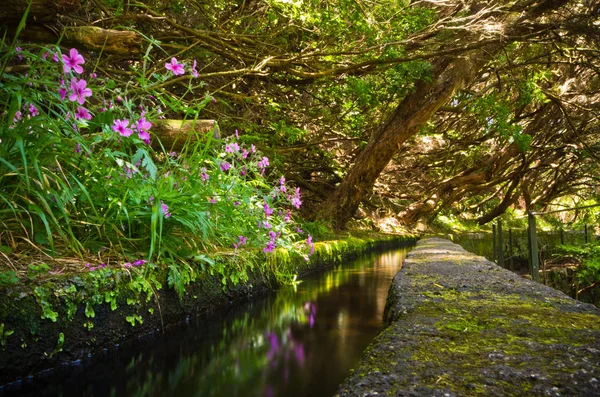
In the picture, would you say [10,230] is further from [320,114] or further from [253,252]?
[320,114]

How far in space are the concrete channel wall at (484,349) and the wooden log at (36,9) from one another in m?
2.03

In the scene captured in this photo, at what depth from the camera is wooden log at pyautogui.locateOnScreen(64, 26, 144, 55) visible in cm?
241

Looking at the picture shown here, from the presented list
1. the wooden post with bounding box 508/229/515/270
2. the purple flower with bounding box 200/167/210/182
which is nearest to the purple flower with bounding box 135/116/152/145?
the purple flower with bounding box 200/167/210/182

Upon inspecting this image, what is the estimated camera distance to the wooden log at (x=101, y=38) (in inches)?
95.0

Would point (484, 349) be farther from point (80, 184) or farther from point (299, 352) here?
point (80, 184)

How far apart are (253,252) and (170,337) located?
1275 millimetres

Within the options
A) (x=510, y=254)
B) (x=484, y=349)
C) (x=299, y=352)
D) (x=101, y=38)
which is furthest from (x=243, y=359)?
(x=510, y=254)

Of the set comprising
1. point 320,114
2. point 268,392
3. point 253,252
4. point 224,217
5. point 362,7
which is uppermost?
point 362,7

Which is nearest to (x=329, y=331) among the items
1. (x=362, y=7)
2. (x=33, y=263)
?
(x=33, y=263)

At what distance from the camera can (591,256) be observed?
5.34m

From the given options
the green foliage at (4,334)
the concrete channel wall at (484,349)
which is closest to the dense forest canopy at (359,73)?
the green foliage at (4,334)

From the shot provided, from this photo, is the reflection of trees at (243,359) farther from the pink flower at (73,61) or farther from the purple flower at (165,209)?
the pink flower at (73,61)

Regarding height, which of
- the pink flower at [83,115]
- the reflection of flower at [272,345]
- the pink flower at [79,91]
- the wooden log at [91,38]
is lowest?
the reflection of flower at [272,345]

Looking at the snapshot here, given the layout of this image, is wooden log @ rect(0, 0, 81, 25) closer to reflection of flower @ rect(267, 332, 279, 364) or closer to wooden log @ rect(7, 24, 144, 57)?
wooden log @ rect(7, 24, 144, 57)
